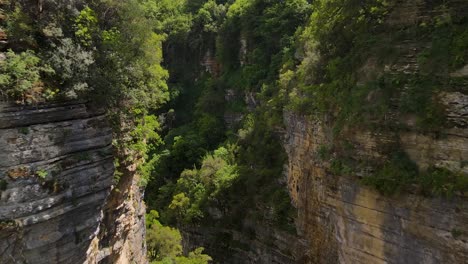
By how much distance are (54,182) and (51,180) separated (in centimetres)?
9

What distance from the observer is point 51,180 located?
945 centimetres

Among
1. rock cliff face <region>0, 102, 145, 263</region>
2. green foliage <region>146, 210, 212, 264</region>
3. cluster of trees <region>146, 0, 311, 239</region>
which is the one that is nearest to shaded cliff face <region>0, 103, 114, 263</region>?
rock cliff face <region>0, 102, 145, 263</region>

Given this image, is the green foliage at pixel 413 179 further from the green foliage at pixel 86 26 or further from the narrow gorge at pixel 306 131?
the green foliage at pixel 86 26

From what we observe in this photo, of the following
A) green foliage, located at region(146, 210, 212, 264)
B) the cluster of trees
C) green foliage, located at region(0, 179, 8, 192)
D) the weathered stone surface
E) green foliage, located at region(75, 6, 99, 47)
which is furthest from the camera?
the cluster of trees

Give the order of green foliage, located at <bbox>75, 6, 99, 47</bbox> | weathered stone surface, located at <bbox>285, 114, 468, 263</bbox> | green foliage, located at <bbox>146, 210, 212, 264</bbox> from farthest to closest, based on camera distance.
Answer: green foliage, located at <bbox>146, 210, 212, 264</bbox> → green foliage, located at <bbox>75, 6, 99, 47</bbox> → weathered stone surface, located at <bbox>285, 114, 468, 263</bbox>

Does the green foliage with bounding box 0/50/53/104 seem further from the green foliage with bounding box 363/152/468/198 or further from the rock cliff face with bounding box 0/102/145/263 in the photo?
the green foliage with bounding box 363/152/468/198

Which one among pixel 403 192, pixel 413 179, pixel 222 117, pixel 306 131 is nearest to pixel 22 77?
pixel 413 179

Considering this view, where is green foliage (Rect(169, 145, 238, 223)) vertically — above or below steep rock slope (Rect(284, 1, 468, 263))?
below

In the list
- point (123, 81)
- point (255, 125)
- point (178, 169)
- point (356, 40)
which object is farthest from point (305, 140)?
point (178, 169)

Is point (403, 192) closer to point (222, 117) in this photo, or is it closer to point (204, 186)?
point (204, 186)

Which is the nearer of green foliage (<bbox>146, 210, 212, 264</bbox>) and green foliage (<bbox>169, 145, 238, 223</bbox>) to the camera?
green foliage (<bbox>146, 210, 212, 264</bbox>)

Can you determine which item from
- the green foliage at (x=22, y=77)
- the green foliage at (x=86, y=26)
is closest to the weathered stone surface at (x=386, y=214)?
the green foliage at (x=86, y=26)

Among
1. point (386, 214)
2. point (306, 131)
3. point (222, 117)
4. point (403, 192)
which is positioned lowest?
point (386, 214)

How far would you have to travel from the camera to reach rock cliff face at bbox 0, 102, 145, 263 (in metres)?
8.87
